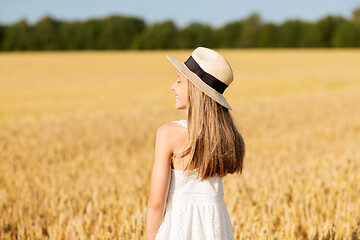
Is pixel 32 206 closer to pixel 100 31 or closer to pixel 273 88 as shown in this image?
pixel 273 88

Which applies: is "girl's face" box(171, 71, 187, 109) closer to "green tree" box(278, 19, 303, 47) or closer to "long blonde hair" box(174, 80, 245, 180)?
"long blonde hair" box(174, 80, 245, 180)

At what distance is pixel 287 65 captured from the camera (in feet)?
126

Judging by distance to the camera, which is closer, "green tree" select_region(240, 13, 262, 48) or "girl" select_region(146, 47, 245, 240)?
"girl" select_region(146, 47, 245, 240)

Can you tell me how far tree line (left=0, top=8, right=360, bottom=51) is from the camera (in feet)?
206

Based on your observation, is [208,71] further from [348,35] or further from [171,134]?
[348,35]

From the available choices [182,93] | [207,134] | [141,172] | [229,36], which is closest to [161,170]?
[207,134]

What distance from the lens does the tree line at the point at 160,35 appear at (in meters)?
62.8

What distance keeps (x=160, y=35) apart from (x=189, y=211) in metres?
61.8

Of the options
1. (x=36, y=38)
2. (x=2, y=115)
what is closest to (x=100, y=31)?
(x=36, y=38)

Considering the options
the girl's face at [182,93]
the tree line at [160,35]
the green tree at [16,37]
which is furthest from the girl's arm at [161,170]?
the green tree at [16,37]

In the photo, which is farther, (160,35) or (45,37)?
(45,37)

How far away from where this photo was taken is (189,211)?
2068mm

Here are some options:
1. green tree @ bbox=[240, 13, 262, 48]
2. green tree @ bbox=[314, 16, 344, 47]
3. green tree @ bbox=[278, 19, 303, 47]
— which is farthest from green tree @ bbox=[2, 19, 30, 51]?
green tree @ bbox=[314, 16, 344, 47]

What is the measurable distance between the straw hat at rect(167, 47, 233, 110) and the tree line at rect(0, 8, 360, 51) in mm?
60064
